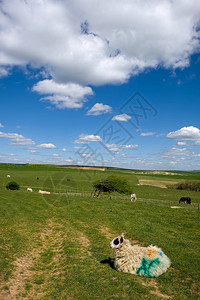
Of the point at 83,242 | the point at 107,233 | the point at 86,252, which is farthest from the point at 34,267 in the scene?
the point at 107,233

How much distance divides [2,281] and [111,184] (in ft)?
105

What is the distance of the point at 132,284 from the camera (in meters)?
9.11

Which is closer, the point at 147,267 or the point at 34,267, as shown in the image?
the point at 147,267

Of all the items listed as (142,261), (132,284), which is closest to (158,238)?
(142,261)

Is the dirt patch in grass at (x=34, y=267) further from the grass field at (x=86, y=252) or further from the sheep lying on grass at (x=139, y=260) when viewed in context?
the sheep lying on grass at (x=139, y=260)

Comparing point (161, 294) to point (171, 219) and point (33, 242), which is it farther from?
point (171, 219)

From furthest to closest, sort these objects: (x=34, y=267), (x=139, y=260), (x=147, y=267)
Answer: (x=34, y=267)
(x=139, y=260)
(x=147, y=267)

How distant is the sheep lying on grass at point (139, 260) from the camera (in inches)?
394

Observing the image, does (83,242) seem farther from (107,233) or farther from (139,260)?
(139,260)

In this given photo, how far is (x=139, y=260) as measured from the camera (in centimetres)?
1035

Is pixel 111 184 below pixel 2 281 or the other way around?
the other way around

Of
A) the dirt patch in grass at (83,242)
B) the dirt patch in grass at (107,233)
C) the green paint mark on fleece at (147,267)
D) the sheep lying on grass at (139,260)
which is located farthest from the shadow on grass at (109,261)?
the dirt patch in grass at (107,233)

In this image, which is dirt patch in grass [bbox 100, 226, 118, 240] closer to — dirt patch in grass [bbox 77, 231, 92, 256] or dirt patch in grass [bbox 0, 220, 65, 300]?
dirt patch in grass [bbox 77, 231, 92, 256]

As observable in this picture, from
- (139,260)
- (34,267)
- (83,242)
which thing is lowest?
(34,267)
